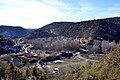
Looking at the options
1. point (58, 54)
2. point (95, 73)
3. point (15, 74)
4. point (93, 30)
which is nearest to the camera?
point (95, 73)

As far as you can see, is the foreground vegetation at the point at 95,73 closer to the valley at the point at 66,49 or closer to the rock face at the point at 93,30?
the valley at the point at 66,49

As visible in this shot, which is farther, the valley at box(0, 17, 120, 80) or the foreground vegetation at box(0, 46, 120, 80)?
the valley at box(0, 17, 120, 80)

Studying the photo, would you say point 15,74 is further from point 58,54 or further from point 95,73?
point 58,54

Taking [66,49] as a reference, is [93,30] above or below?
above

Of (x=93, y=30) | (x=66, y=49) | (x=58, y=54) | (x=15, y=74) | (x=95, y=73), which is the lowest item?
(x=66, y=49)

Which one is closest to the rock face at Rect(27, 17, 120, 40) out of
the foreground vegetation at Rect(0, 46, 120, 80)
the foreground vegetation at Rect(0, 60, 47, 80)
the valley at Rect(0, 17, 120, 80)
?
the valley at Rect(0, 17, 120, 80)

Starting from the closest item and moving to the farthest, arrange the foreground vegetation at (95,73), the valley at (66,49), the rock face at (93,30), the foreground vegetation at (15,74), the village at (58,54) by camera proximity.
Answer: the foreground vegetation at (95,73)
the foreground vegetation at (15,74)
the village at (58,54)
the valley at (66,49)
the rock face at (93,30)

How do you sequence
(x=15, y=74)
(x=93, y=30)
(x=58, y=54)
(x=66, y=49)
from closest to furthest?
(x=15, y=74), (x=58, y=54), (x=66, y=49), (x=93, y=30)

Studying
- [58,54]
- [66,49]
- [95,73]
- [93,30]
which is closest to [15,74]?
[95,73]

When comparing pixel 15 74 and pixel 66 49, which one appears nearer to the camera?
pixel 15 74

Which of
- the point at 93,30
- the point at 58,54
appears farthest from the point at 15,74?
the point at 93,30

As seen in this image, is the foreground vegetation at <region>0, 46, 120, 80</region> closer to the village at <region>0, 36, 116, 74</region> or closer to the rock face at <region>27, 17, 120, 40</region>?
the village at <region>0, 36, 116, 74</region>

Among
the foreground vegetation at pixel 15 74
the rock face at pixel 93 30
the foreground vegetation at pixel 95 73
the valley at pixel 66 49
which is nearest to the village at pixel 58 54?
the valley at pixel 66 49

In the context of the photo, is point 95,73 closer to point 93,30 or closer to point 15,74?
point 15,74
